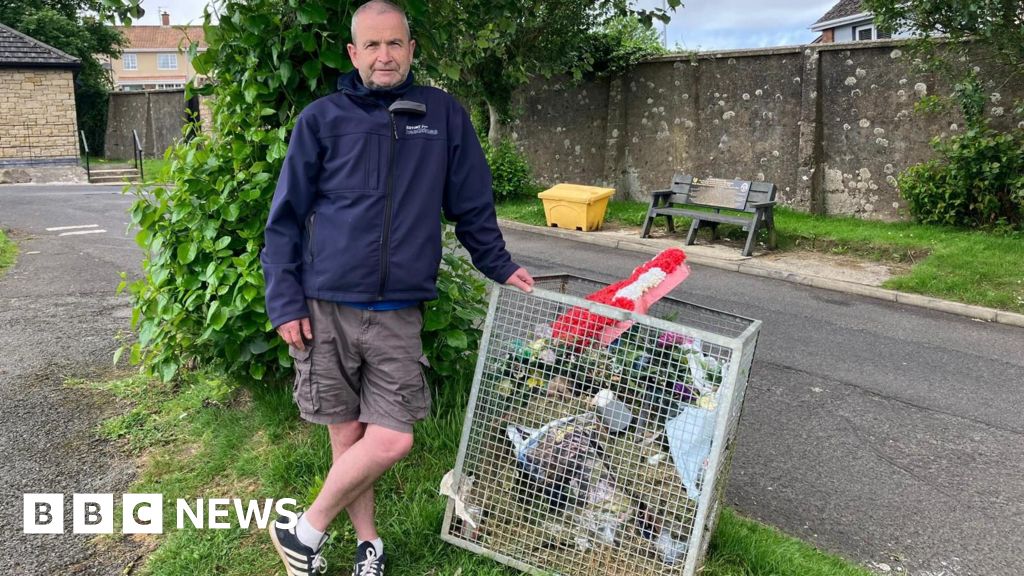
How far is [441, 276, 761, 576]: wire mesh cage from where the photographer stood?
2490mm

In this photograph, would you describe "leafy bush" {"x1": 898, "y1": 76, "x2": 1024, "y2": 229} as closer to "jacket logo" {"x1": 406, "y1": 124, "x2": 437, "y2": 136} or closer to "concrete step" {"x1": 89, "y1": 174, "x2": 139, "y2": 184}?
"jacket logo" {"x1": 406, "y1": 124, "x2": 437, "y2": 136}

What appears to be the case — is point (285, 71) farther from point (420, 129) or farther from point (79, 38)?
point (79, 38)

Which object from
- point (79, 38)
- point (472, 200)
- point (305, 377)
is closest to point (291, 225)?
point (305, 377)

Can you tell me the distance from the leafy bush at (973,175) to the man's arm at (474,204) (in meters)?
9.29

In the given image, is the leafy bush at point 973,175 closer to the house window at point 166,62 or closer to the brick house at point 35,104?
the brick house at point 35,104

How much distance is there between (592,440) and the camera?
104 inches

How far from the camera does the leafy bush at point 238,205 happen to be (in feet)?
11.9

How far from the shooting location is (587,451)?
2.64 m

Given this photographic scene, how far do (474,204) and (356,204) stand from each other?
453 millimetres

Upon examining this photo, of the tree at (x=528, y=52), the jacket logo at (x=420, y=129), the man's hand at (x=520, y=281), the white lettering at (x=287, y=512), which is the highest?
the tree at (x=528, y=52)

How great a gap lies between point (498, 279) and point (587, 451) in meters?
0.66

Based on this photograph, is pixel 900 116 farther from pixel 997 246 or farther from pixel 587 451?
pixel 587 451

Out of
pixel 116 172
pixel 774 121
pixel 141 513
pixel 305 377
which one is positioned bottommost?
pixel 116 172

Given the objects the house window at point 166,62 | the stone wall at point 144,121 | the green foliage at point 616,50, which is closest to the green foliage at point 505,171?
the green foliage at point 616,50
